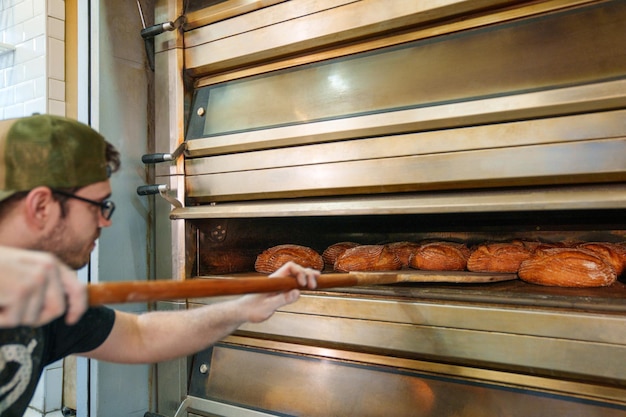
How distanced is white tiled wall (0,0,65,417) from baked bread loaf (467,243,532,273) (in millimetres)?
2233

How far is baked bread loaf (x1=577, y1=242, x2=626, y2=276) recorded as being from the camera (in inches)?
63.1

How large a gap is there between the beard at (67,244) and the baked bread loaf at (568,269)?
1.36 m

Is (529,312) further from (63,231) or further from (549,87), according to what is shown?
(63,231)

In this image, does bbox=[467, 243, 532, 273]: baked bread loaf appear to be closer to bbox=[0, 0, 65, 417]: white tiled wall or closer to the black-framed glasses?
the black-framed glasses

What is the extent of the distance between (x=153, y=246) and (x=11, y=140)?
4.35 feet

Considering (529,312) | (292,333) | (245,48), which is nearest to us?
(529,312)

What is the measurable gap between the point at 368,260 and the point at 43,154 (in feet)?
4.02

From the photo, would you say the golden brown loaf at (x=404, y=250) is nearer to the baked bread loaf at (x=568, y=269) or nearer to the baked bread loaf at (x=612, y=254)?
the baked bread loaf at (x=568, y=269)

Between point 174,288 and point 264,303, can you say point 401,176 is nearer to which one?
point 264,303

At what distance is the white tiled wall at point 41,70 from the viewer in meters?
2.55

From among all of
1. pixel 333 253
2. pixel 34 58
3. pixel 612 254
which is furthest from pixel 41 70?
pixel 612 254

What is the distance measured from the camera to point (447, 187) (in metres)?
1.53

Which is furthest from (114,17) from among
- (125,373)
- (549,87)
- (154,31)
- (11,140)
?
(549,87)

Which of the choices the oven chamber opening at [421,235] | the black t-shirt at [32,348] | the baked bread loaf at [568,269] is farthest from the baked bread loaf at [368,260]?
the black t-shirt at [32,348]
